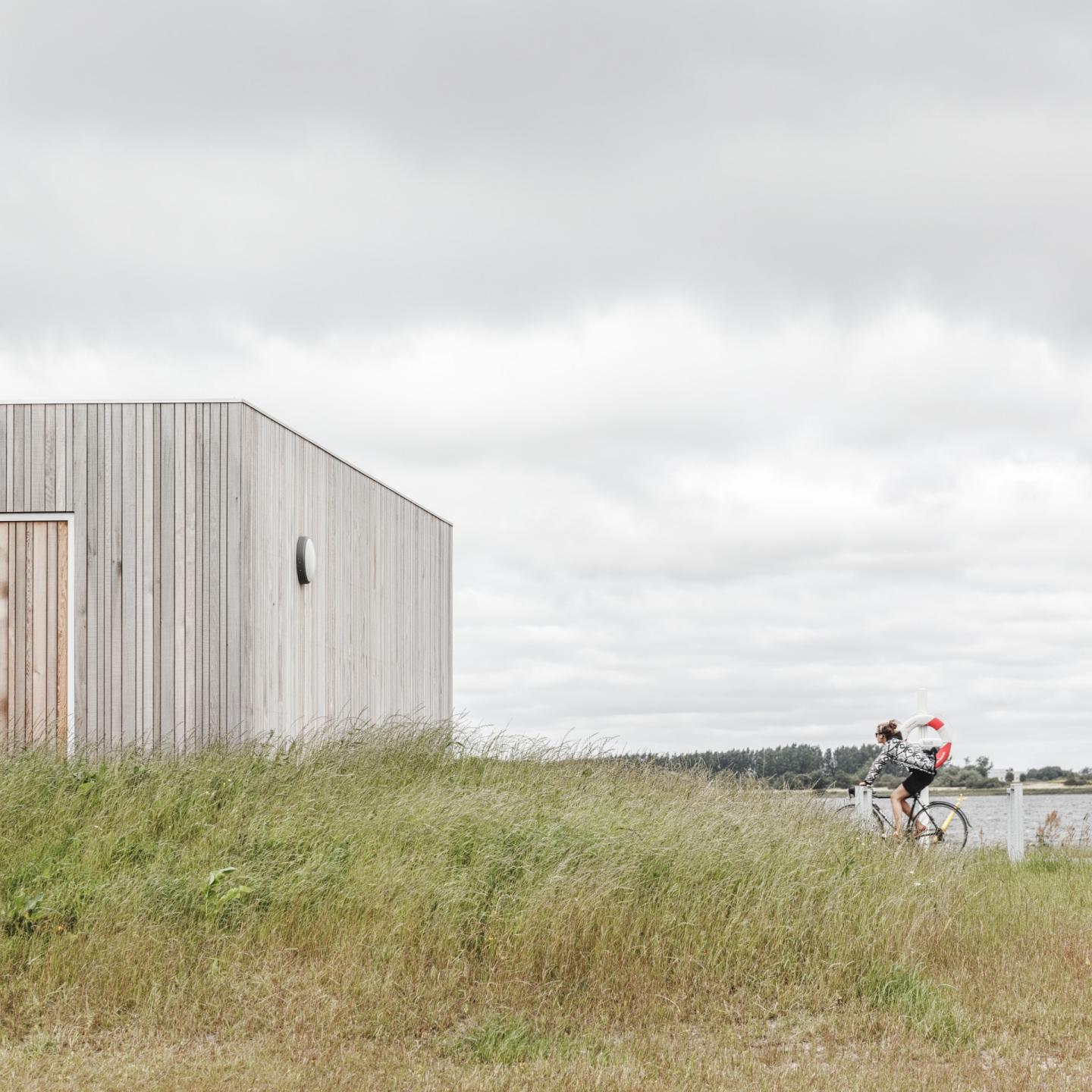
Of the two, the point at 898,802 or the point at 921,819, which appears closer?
the point at 898,802

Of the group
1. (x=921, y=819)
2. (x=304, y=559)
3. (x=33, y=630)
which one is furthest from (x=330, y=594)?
(x=921, y=819)

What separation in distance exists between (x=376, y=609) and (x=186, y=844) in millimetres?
7290

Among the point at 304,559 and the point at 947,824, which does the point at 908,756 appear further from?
the point at 304,559

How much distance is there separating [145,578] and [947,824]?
351 inches

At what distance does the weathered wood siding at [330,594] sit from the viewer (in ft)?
40.0

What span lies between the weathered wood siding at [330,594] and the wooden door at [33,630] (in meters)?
2.02

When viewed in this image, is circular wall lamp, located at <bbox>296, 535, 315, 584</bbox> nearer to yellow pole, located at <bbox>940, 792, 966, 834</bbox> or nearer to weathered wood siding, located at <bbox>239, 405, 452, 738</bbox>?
weathered wood siding, located at <bbox>239, 405, 452, 738</bbox>

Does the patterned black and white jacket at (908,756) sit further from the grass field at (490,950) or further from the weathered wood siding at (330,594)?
the weathered wood siding at (330,594)

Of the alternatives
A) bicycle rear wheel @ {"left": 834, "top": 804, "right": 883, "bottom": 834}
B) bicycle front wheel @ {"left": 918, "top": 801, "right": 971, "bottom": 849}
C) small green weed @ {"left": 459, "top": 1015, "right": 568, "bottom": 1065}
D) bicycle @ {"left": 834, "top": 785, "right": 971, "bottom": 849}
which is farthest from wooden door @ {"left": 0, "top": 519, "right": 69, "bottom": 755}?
bicycle front wheel @ {"left": 918, "top": 801, "right": 971, "bottom": 849}

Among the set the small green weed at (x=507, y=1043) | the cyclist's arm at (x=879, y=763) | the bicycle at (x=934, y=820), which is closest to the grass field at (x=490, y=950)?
the small green weed at (x=507, y=1043)

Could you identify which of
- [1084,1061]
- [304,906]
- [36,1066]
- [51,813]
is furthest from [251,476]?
[1084,1061]

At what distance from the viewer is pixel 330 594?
1430 centimetres

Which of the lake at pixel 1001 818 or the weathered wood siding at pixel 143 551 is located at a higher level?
the weathered wood siding at pixel 143 551

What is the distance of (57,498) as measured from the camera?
12.4 metres
